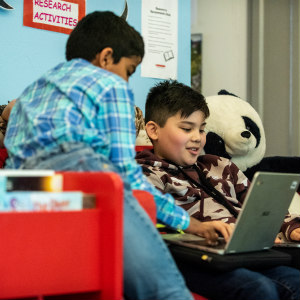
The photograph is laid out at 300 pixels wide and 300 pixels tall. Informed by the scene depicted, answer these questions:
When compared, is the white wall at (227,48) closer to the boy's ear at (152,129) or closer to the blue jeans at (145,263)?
the boy's ear at (152,129)

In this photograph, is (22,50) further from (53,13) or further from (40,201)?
(40,201)

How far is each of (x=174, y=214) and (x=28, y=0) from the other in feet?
3.52

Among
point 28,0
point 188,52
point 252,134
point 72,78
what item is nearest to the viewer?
point 72,78

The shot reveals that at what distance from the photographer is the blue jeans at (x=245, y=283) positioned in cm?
121

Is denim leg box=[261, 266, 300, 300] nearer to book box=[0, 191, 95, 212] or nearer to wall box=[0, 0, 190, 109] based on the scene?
book box=[0, 191, 95, 212]

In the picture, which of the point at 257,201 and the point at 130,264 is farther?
the point at 257,201

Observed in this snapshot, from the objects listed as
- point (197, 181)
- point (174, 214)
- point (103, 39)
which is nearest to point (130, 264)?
point (174, 214)

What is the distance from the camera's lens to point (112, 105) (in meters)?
1.12

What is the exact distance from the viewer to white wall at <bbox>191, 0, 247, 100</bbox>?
3.25 meters

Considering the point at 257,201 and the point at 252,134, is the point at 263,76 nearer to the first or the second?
the point at 252,134

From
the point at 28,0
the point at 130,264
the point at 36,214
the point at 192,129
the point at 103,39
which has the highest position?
the point at 28,0

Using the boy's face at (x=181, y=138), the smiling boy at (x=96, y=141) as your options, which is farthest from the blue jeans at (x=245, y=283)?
the boy's face at (x=181, y=138)

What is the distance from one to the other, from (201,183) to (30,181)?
83 cm

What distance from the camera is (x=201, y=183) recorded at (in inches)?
67.3
